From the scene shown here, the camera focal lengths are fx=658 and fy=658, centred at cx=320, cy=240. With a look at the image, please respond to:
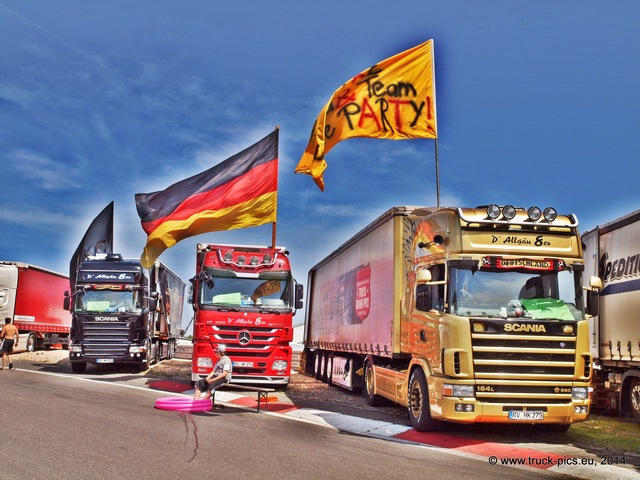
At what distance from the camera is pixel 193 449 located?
29.9 ft

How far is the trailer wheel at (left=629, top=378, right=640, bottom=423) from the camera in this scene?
44.2ft

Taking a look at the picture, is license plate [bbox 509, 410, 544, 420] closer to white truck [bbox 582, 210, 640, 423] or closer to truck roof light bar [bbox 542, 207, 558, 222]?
truck roof light bar [bbox 542, 207, 558, 222]

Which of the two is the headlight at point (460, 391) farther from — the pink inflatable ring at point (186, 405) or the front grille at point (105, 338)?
the front grille at point (105, 338)

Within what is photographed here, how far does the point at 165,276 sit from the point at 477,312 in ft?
67.6

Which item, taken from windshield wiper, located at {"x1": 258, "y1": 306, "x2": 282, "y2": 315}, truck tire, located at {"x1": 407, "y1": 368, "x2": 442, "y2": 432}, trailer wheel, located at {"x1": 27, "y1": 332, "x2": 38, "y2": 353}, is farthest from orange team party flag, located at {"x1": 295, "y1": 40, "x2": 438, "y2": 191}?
trailer wheel, located at {"x1": 27, "y1": 332, "x2": 38, "y2": 353}

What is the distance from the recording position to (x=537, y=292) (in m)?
11.4

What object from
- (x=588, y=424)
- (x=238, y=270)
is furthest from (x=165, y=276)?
(x=588, y=424)

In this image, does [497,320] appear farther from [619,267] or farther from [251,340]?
[251,340]

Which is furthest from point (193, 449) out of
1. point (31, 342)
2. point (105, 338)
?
point (31, 342)

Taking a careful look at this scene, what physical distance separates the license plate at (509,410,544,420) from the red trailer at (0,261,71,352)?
2674 centimetres

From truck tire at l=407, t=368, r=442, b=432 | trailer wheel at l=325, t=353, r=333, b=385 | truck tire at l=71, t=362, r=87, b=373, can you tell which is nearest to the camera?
truck tire at l=407, t=368, r=442, b=432

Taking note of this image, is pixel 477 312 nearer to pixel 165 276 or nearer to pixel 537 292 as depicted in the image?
pixel 537 292

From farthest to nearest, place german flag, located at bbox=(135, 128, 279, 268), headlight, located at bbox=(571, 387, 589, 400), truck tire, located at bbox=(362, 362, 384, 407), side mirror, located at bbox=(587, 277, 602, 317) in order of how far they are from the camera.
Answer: german flag, located at bbox=(135, 128, 279, 268) → truck tire, located at bbox=(362, 362, 384, 407) → side mirror, located at bbox=(587, 277, 602, 317) → headlight, located at bbox=(571, 387, 589, 400)

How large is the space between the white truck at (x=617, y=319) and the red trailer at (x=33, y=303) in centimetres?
2627
